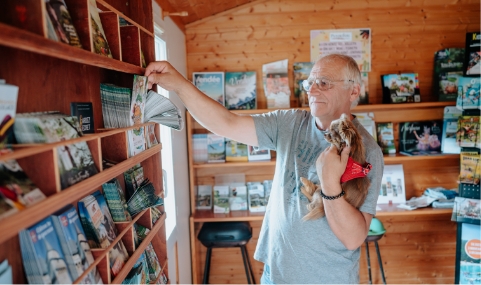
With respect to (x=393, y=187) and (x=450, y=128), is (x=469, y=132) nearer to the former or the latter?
(x=450, y=128)

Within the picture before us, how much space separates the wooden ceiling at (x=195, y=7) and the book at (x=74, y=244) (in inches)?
63.7

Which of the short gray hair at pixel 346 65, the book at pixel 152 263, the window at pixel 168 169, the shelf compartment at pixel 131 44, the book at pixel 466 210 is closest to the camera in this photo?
the shelf compartment at pixel 131 44

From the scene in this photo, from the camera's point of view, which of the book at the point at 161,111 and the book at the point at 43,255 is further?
the book at the point at 161,111

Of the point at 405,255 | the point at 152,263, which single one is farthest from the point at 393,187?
the point at 152,263

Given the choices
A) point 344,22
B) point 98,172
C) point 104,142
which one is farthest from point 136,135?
point 344,22

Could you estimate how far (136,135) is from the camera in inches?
45.1

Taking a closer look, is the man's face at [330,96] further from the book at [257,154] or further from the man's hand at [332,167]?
the book at [257,154]

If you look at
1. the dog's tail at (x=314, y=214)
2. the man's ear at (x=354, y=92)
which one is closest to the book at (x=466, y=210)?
the man's ear at (x=354, y=92)

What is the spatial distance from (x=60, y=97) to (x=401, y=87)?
9.47 ft

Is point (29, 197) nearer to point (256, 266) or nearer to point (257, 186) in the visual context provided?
point (257, 186)

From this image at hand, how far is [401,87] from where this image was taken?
10.4 ft

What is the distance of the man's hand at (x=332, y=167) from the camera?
1.30 m

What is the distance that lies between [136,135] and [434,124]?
9.57 feet

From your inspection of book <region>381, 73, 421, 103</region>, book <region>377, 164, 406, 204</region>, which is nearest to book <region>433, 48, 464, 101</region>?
book <region>381, 73, 421, 103</region>
